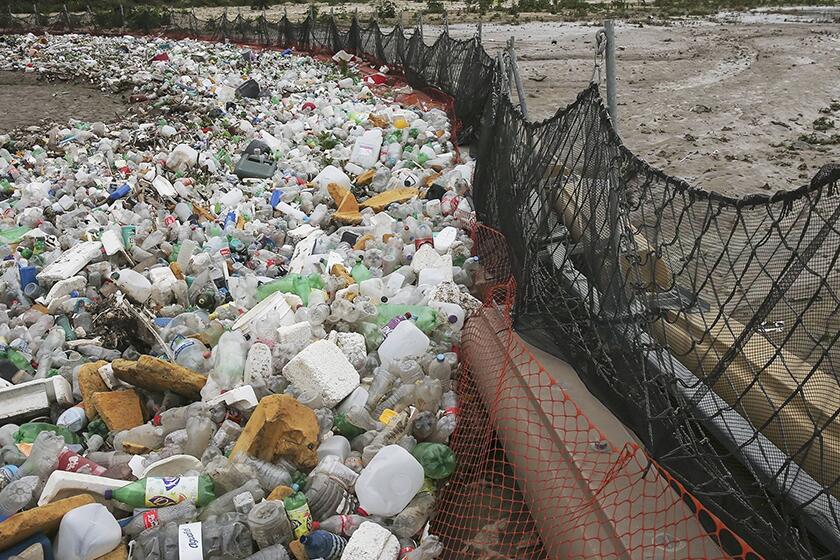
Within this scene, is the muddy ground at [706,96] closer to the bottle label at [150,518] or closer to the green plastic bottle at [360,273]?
the green plastic bottle at [360,273]

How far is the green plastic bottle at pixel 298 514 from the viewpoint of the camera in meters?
2.32

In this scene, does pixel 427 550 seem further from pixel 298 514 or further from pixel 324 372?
pixel 324 372

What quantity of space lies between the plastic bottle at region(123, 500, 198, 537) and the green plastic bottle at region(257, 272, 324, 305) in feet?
5.64

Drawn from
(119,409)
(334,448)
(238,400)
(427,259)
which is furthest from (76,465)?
(427,259)

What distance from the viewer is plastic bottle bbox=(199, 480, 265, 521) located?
7.83ft

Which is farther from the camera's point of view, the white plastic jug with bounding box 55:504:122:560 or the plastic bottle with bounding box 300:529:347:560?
the plastic bottle with bounding box 300:529:347:560

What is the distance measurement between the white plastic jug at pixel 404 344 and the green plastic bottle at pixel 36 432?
1.44 metres

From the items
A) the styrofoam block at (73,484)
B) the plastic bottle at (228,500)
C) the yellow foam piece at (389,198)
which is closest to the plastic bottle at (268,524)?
the plastic bottle at (228,500)

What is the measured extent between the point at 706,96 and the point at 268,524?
10203 millimetres

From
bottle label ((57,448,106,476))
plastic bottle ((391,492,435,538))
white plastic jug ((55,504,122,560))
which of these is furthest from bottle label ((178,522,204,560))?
plastic bottle ((391,492,435,538))

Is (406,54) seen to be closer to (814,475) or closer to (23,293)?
(23,293)

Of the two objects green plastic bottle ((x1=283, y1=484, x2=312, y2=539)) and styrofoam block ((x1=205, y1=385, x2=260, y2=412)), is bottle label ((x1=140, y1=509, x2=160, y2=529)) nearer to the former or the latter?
green plastic bottle ((x1=283, y1=484, x2=312, y2=539))

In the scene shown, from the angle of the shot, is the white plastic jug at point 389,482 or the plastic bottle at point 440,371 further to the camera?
the plastic bottle at point 440,371

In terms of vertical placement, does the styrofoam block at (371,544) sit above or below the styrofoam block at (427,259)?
below
